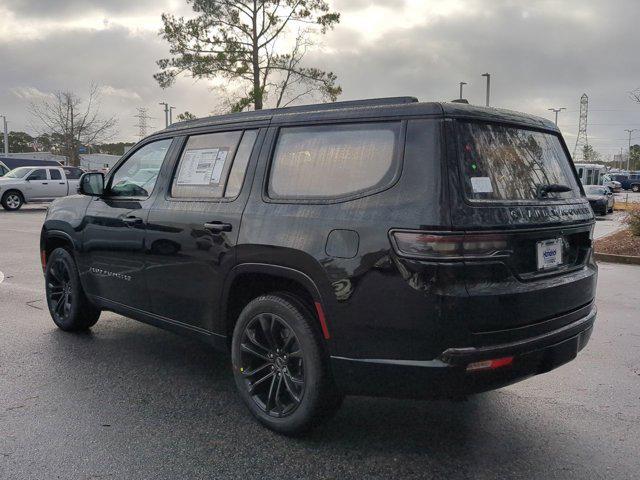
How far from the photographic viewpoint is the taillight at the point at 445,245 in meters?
2.61

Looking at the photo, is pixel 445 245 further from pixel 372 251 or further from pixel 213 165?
pixel 213 165

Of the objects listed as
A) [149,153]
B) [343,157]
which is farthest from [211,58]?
[343,157]

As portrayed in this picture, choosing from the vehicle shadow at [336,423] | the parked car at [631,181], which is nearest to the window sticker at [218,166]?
the vehicle shadow at [336,423]

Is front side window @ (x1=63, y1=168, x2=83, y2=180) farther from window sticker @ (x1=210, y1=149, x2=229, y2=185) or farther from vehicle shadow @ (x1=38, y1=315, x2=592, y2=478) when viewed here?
window sticker @ (x1=210, y1=149, x2=229, y2=185)

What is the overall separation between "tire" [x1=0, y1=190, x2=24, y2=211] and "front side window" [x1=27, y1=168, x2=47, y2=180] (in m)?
0.82

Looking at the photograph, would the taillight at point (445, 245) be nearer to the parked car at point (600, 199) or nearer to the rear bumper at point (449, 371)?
the rear bumper at point (449, 371)

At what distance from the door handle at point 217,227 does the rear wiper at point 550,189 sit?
5.90 ft

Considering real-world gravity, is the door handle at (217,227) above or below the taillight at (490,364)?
above

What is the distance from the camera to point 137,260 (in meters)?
4.21

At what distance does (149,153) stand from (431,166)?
2.59 metres

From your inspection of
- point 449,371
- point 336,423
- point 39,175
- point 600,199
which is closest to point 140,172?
point 336,423

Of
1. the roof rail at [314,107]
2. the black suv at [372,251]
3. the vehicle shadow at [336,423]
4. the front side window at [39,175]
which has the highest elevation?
the roof rail at [314,107]

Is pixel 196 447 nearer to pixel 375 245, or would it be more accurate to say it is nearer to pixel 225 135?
pixel 375 245

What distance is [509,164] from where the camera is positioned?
3.03 meters
